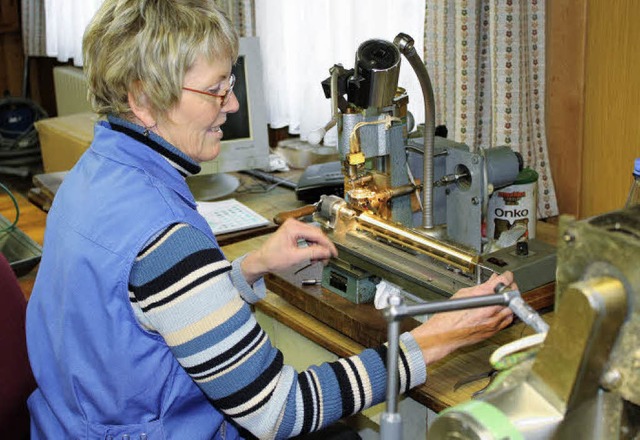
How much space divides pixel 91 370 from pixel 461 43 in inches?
49.9

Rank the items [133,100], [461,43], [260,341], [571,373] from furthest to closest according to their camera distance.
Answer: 1. [461,43]
2. [133,100]
3. [260,341]
4. [571,373]

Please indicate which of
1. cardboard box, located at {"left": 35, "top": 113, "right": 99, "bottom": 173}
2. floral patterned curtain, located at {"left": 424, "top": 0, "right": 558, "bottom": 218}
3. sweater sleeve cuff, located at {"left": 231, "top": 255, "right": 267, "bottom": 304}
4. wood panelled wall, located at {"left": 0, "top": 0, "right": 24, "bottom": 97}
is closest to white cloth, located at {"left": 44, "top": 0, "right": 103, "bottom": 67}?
wood panelled wall, located at {"left": 0, "top": 0, "right": 24, "bottom": 97}

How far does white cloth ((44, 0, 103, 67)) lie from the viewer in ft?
15.2

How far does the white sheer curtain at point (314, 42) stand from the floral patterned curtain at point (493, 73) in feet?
1.20

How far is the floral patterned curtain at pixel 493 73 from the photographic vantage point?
2.00 metres

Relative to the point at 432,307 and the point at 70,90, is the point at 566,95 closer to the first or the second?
the point at 432,307

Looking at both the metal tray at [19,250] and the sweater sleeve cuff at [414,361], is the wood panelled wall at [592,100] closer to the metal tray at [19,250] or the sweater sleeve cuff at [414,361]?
the sweater sleeve cuff at [414,361]

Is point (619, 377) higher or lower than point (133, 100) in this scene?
lower

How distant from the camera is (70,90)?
4.54 m

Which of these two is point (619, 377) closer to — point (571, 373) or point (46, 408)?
point (571, 373)

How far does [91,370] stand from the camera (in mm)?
1279

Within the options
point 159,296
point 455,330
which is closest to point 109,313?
point 159,296

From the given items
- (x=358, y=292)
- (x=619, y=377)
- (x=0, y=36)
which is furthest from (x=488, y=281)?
(x=0, y=36)

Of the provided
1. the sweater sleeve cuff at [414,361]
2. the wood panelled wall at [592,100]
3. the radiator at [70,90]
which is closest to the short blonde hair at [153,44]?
the sweater sleeve cuff at [414,361]
